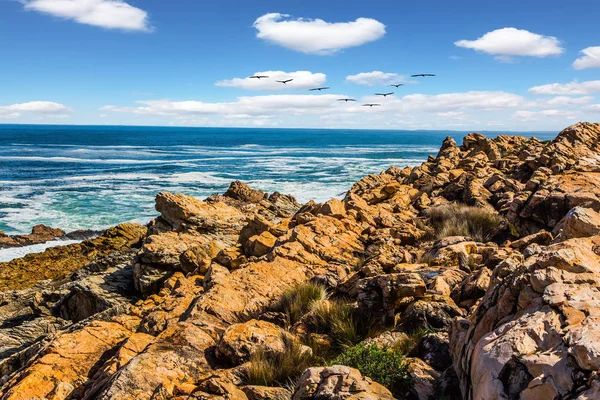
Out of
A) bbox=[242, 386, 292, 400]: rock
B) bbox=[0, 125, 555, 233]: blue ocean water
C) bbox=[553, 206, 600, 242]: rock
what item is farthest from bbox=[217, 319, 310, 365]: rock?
bbox=[0, 125, 555, 233]: blue ocean water

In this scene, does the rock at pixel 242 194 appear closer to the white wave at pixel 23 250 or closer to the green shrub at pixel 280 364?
the white wave at pixel 23 250

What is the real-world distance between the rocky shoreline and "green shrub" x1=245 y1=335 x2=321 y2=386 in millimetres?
21

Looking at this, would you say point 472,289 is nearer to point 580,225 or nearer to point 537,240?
point 580,225

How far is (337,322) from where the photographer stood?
303 inches

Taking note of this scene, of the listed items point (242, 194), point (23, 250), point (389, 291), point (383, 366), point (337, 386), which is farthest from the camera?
point (242, 194)

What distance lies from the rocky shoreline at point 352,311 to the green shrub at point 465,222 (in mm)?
75

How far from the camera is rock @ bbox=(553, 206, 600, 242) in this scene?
24.8ft

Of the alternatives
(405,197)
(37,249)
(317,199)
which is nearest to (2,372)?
(405,197)

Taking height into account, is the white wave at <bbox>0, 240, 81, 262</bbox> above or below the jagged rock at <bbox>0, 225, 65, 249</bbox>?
below

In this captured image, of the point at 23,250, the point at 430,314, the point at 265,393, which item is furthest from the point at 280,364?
the point at 23,250

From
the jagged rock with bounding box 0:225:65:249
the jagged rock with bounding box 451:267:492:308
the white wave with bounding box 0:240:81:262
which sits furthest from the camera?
the jagged rock with bounding box 0:225:65:249

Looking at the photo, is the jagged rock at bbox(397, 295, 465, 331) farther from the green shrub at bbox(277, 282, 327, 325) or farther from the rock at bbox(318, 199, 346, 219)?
the rock at bbox(318, 199, 346, 219)

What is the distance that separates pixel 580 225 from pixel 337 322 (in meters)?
4.47

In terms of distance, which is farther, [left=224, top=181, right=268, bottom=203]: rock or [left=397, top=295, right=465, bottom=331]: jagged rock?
[left=224, top=181, right=268, bottom=203]: rock
